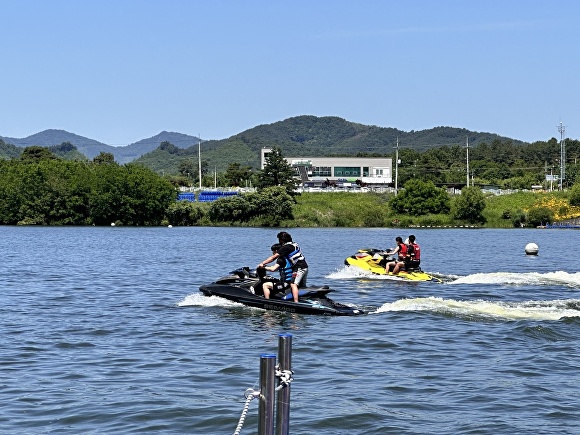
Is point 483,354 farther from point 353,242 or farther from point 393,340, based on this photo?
point 353,242

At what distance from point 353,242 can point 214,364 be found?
55.4 meters

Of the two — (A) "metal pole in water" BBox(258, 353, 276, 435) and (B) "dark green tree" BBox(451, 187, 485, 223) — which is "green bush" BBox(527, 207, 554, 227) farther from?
(A) "metal pole in water" BBox(258, 353, 276, 435)

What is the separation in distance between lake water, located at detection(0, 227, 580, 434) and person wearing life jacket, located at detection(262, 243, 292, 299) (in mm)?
704

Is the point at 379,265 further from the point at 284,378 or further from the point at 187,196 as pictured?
the point at 187,196

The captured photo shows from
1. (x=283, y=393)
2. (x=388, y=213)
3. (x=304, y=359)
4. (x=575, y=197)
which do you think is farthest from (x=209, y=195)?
(x=283, y=393)

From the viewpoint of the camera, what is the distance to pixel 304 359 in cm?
1819

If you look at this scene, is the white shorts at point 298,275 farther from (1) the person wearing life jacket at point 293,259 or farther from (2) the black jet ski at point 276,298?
(2) the black jet ski at point 276,298

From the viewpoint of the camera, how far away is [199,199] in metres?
125


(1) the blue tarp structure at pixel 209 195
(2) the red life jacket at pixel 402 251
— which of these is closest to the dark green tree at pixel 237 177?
(1) the blue tarp structure at pixel 209 195

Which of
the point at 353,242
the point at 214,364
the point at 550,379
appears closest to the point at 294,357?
the point at 214,364

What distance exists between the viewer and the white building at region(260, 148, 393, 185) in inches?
6954

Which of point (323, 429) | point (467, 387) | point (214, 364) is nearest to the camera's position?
point (323, 429)

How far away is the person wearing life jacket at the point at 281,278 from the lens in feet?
79.3

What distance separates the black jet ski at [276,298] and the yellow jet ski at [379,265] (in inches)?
410
